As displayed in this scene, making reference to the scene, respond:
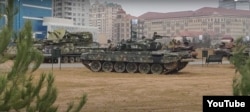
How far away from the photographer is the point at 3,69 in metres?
3.77

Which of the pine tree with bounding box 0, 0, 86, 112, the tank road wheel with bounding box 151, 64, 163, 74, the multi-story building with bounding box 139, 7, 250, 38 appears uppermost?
the multi-story building with bounding box 139, 7, 250, 38

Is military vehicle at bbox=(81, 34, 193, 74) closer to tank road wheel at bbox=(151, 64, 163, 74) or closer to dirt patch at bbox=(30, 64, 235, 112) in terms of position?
tank road wheel at bbox=(151, 64, 163, 74)

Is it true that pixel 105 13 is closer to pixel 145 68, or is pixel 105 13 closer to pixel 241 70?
pixel 145 68

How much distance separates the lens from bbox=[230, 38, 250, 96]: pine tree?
12.7 feet

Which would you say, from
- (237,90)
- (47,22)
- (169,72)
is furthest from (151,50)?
(47,22)

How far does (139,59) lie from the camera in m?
21.6

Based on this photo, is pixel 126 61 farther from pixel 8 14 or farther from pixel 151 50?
pixel 8 14

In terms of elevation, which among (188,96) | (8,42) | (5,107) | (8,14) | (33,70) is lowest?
(188,96)

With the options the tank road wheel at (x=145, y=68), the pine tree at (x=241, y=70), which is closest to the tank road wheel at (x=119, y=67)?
the tank road wheel at (x=145, y=68)

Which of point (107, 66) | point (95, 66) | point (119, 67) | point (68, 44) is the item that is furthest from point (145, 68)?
point (68, 44)

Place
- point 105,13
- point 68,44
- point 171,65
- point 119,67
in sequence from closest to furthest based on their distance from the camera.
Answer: point 171,65, point 119,67, point 105,13, point 68,44

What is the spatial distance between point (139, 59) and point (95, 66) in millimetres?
2771

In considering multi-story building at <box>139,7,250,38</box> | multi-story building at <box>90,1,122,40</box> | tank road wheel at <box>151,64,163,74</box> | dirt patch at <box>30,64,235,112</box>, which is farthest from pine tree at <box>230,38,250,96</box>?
tank road wheel at <box>151,64,163,74</box>

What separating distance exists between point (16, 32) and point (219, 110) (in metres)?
1.87
